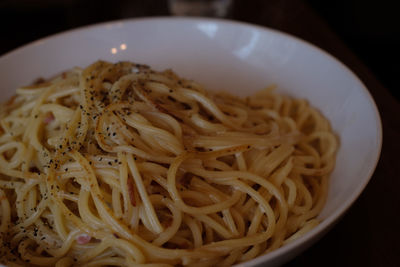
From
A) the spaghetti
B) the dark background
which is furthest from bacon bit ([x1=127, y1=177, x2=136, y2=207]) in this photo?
the dark background

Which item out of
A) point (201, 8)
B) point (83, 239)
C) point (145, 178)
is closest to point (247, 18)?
point (201, 8)

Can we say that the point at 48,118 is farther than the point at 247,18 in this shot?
No

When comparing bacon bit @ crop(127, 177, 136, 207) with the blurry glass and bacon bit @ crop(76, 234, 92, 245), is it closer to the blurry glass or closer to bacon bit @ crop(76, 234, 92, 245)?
bacon bit @ crop(76, 234, 92, 245)

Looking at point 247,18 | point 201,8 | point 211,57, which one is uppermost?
point 201,8

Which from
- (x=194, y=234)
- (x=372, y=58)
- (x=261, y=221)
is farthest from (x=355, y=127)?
(x=372, y=58)

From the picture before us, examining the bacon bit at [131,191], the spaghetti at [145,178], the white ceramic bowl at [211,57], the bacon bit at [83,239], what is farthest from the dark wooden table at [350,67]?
the bacon bit at [83,239]

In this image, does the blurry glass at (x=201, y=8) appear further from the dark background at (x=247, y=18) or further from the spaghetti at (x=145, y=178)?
the spaghetti at (x=145, y=178)

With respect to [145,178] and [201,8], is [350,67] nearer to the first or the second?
[201,8]
